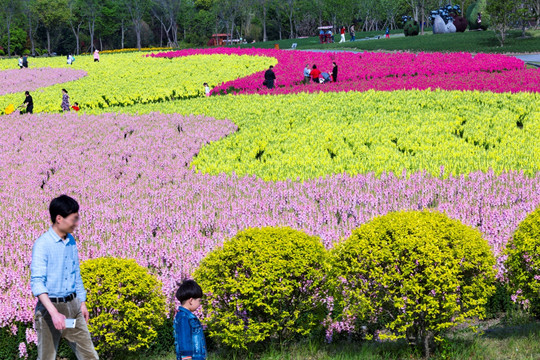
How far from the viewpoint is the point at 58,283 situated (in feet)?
17.4

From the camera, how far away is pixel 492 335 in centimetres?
719

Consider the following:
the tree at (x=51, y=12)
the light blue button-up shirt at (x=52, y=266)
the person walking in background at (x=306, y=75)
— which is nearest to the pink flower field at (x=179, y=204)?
the light blue button-up shirt at (x=52, y=266)

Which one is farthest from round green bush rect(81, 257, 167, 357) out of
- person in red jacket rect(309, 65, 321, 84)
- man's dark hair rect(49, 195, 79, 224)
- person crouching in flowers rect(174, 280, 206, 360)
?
person in red jacket rect(309, 65, 321, 84)

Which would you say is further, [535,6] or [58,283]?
[535,6]

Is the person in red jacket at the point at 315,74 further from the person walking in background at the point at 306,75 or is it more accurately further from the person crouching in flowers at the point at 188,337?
the person crouching in flowers at the point at 188,337

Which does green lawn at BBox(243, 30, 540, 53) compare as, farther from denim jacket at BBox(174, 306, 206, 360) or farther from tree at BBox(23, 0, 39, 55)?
tree at BBox(23, 0, 39, 55)

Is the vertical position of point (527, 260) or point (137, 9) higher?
point (137, 9)

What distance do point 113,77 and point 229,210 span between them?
31402mm

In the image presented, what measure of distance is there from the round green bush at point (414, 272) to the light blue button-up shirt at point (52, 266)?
2784 mm

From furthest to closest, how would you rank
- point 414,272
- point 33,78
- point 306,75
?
point 33,78, point 306,75, point 414,272

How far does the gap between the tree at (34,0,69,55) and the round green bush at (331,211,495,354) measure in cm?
9491

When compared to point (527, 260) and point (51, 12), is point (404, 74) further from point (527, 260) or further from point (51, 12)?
point (51, 12)

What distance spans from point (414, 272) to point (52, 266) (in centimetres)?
351

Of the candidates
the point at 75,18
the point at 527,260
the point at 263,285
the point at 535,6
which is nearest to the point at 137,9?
the point at 75,18
